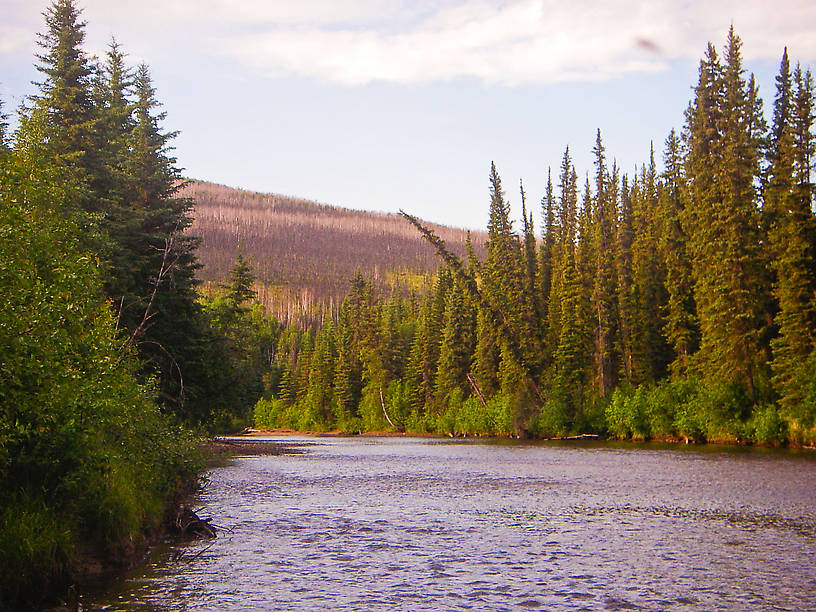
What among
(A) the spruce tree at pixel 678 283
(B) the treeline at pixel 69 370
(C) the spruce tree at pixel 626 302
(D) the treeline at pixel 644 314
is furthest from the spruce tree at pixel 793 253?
(B) the treeline at pixel 69 370

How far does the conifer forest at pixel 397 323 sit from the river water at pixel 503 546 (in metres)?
2.67

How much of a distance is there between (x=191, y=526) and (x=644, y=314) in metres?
60.4

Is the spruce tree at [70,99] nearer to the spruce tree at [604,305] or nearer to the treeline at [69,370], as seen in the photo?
Answer: the treeline at [69,370]

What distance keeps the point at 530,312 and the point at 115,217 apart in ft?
195

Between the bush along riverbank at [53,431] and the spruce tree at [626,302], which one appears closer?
the bush along riverbank at [53,431]

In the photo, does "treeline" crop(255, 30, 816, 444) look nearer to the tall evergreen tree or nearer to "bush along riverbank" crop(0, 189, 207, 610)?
the tall evergreen tree

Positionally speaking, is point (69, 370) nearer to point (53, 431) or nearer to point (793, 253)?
point (53, 431)

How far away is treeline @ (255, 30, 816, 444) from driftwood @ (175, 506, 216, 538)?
39150mm

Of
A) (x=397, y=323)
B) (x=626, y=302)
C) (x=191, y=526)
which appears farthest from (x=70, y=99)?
(x=397, y=323)

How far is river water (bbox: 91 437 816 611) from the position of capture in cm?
1408

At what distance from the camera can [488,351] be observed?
294 feet

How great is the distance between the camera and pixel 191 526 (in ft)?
65.8

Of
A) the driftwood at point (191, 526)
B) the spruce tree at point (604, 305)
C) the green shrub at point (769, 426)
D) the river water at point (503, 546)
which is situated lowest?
the river water at point (503, 546)

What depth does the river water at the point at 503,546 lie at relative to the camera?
14078mm
